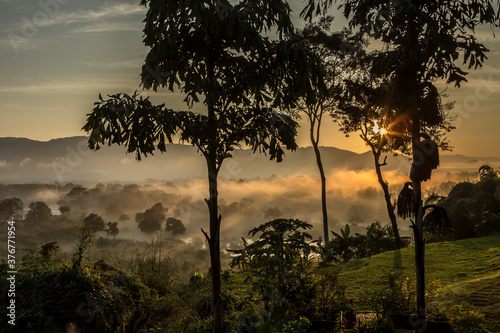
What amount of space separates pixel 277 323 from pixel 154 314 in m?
4.09

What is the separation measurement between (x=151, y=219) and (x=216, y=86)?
4215 cm

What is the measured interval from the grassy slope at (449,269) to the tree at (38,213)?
108 feet

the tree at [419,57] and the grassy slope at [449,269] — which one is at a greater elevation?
the tree at [419,57]

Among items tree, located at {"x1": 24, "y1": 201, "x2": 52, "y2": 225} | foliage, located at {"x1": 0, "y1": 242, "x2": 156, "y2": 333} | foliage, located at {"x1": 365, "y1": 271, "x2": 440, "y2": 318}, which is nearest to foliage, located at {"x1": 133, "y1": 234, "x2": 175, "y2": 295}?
foliage, located at {"x1": 0, "y1": 242, "x2": 156, "y2": 333}

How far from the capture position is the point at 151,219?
47062 millimetres

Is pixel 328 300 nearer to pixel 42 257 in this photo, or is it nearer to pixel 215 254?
pixel 215 254

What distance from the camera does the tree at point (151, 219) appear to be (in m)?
46.6

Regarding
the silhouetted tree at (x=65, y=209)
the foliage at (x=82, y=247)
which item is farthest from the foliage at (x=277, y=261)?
the silhouetted tree at (x=65, y=209)

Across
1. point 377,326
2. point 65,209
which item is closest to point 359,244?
point 377,326

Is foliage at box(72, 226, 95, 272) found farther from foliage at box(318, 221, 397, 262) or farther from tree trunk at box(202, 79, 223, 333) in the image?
foliage at box(318, 221, 397, 262)

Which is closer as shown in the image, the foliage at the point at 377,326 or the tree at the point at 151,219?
the foliage at the point at 377,326

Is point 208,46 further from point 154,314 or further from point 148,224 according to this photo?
point 148,224

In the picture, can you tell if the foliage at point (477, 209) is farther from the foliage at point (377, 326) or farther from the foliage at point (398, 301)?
the foliage at point (377, 326)

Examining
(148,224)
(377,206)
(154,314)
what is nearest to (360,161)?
(377,206)
